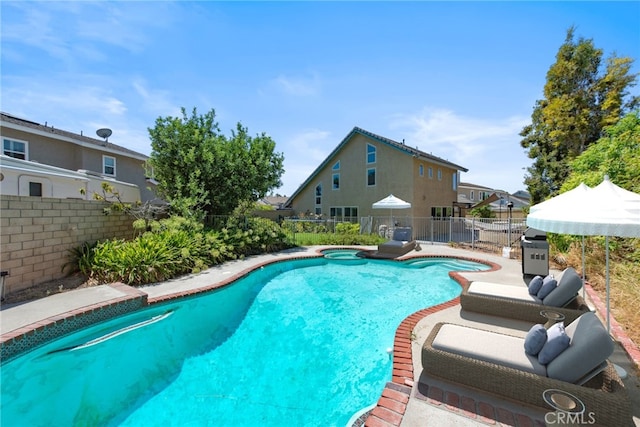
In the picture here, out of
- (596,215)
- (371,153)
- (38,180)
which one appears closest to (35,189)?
(38,180)

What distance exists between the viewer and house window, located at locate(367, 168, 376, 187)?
847 inches

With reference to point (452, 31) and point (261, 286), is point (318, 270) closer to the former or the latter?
point (261, 286)

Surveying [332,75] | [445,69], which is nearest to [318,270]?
[332,75]

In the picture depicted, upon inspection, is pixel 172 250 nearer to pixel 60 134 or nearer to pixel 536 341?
pixel 536 341

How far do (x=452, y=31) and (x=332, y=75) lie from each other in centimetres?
491

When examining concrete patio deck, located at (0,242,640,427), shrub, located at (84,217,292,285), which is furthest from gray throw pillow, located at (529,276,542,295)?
shrub, located at (84,217,292,285)

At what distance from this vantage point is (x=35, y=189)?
11.0 m

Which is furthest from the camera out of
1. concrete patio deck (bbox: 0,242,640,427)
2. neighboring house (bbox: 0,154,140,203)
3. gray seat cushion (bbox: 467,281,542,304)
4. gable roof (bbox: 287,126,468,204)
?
gable roof (bbox: 287,126,468,204)

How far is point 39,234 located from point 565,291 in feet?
39.5

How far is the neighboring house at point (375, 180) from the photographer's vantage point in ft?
65.3

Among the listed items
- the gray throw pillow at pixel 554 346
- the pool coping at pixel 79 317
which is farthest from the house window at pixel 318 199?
the gray throw pillow at pixel 554 346

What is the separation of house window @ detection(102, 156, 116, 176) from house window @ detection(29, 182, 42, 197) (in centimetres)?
625

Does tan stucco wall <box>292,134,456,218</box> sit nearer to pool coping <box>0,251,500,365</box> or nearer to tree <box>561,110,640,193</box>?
tree <box>561,110,640,193</box>

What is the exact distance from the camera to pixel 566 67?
2005cm
